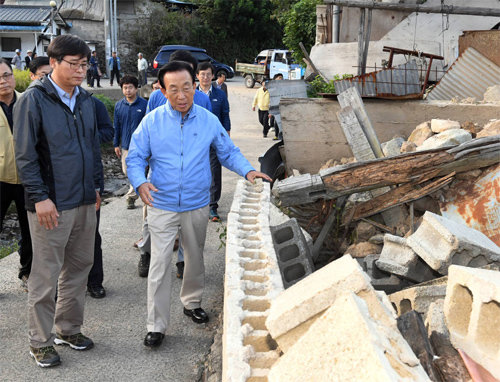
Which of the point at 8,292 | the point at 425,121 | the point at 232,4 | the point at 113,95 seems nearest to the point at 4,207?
the point at 8,292

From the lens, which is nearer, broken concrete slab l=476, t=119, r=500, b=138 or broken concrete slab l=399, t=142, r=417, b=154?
broken concrete slab l=476, t=119, r=500, b=138

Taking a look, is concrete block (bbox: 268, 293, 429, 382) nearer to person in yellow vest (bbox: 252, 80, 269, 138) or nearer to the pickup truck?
person in yellow vest (bbox: 252, 80, 269, 138)

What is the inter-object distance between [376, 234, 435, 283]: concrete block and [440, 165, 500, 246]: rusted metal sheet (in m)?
1.04

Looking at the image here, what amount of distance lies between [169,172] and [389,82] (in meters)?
4.85

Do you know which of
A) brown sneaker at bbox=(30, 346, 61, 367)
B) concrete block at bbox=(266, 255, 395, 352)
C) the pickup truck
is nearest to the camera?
concrete block at bbox=(266, 255, 395, 352)

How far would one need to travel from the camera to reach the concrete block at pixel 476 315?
255 centimetres

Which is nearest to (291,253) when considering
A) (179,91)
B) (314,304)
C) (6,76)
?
(179,91)

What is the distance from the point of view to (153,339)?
3.91 m

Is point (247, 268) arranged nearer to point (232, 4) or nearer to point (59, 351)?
point (59, 351)

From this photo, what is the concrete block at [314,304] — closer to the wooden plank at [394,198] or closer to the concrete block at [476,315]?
the concrete block at [476,315]

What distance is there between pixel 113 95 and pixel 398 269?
16.6 metres

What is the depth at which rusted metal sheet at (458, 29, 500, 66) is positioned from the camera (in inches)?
334

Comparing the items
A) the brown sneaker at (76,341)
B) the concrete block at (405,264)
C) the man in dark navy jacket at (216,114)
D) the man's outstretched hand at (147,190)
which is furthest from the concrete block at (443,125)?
the brown sneaker at (76,341)

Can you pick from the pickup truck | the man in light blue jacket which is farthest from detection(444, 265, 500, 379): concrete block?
the pickup truck
